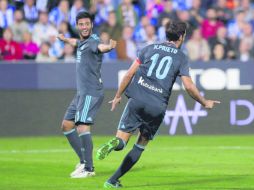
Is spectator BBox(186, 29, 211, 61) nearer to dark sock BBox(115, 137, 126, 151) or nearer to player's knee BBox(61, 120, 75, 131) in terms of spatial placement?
player's knee BBox(61, 120, 75, 131)

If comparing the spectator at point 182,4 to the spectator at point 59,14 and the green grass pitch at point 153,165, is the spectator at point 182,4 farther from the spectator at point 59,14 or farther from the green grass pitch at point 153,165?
the green grass pitch at point 153,165

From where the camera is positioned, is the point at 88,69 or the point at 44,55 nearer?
the point at 88,69

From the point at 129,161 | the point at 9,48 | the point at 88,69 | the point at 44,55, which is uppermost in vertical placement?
the point at 88,69

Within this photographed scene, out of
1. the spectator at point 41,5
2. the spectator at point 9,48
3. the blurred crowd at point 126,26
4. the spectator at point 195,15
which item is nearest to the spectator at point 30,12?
the blurred crowd at point 126,26

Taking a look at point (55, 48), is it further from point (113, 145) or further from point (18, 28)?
point (113, 145)

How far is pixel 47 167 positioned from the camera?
12.8 metres

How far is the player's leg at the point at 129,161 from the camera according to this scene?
32.7ft

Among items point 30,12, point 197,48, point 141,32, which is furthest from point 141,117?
point 141,32

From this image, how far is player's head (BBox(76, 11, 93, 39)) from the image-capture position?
37.6ft


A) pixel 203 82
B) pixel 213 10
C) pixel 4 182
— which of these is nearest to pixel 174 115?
pixel 203 82

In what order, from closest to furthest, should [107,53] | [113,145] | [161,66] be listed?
[113,145] < [161,66] < [107,53]

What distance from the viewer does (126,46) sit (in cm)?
2023

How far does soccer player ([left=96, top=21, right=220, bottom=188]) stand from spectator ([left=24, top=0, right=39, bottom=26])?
1012cm

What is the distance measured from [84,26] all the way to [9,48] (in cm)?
767
